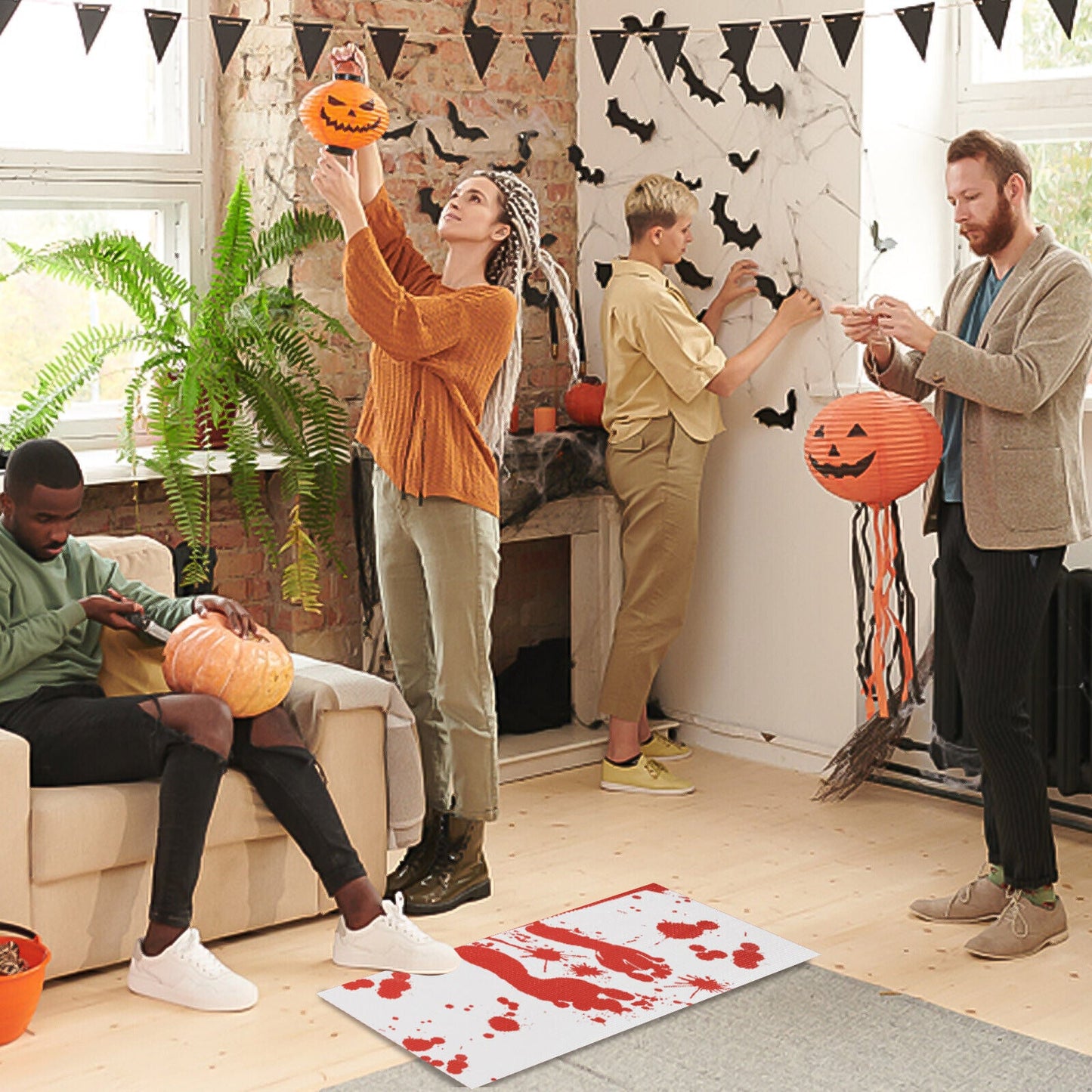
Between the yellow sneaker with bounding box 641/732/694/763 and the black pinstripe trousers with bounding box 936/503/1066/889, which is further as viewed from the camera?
the yellow sneaker with bounding box 641/732/694/763

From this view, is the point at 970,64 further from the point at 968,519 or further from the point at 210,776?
the point at 210,776

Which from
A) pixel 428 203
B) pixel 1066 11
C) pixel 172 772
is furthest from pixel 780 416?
pixel 172 772

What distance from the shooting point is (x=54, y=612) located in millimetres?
3000

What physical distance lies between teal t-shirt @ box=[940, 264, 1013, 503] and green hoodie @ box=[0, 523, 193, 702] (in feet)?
5.00

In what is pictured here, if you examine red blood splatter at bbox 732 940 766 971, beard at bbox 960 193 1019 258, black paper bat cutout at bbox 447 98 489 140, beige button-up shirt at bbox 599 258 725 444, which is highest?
black paper bat cutout at bbox 447 98 489 140

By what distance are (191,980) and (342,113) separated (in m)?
1.63

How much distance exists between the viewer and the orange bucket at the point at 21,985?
267 centimetres

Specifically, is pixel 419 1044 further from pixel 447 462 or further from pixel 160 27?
pixel 160 27

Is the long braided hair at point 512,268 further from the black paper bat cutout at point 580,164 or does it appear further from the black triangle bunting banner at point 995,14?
the black paper bat cutout at point 580,164

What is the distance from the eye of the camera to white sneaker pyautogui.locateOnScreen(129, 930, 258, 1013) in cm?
287

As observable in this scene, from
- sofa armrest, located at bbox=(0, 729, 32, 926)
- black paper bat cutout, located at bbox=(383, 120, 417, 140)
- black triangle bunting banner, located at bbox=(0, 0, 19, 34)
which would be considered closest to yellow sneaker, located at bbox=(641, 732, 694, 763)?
black paper bat cutout, located at bbox=(383, 120, 417, 140)

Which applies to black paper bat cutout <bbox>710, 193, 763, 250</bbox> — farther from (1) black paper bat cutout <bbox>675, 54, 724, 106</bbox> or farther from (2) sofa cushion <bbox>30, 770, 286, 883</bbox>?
(2) sofa cushion <bbox>30, 770, 286, 883</bbox>

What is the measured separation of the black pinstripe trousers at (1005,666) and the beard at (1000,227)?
515 mm

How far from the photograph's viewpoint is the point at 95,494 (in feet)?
13.0
